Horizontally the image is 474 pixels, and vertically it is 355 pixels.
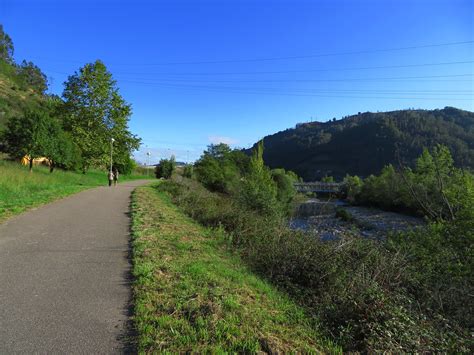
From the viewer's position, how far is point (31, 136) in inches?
972

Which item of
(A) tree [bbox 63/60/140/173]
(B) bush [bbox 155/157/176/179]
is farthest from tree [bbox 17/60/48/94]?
(A) tree [bbox 63/60/140/173]

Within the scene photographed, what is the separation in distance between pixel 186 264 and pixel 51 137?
26617mm

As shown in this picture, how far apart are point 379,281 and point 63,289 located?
5.43 m

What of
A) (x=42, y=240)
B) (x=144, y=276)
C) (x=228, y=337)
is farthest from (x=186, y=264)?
(x=42, y=240)

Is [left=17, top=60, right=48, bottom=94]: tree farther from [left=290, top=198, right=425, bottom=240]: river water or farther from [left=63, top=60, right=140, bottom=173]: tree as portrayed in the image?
[left=290, top=198, right=425, bottom=240]: river water

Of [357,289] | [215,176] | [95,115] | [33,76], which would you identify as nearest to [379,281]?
[357,289]

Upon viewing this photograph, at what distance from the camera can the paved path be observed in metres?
3.05

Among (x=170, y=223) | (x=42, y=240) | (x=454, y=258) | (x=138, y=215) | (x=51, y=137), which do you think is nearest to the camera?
(x=42, y=240)

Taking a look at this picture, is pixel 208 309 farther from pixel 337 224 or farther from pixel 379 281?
pixel 337 224

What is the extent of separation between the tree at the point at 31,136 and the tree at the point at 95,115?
746 centimetres

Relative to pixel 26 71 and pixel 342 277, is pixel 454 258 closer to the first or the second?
pixel 342 277

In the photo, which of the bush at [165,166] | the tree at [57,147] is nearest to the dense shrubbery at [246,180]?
the bush at [165,166]

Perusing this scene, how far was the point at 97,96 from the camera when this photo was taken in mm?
34969

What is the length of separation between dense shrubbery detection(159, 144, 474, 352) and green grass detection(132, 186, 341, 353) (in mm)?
587
